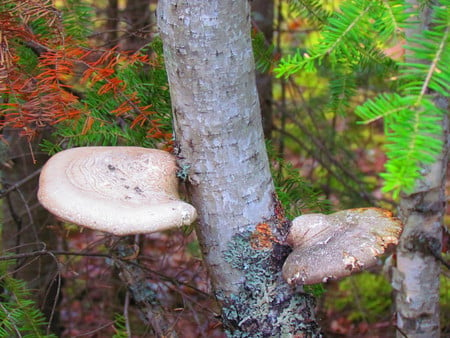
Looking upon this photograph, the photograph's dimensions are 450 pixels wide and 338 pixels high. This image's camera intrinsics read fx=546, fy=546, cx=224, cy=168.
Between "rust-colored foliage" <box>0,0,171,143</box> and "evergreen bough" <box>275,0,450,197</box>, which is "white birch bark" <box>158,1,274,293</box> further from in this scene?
"rust-colored foliage" <box>0,0,171,143</box>

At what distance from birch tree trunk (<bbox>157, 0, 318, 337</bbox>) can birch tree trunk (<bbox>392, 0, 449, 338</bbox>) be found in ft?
1.98

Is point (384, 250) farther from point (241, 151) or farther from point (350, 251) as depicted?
point (241, 151)

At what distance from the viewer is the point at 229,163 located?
3.85 ft

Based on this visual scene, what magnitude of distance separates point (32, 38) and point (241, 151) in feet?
1.84

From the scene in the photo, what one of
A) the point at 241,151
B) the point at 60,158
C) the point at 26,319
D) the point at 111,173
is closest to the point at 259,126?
the point at 241,151

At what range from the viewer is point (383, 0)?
97 centimetres

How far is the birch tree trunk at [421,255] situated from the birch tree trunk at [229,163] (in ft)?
1.98

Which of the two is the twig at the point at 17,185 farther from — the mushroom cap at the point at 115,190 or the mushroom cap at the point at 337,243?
the mushroom cap at the point at 337,243

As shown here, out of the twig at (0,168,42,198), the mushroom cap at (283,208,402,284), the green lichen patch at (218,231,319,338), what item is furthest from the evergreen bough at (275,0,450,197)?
the twig at (0,168,42,198)

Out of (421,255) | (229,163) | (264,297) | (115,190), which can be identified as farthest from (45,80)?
(421,255)

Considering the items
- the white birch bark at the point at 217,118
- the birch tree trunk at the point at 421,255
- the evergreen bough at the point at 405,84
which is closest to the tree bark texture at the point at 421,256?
the birch tree trunk at the point at 421,255

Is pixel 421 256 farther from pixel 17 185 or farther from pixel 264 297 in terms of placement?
pixel 17 185

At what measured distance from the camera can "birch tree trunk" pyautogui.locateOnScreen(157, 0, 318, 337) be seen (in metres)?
1.07

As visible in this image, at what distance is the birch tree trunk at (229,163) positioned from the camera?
1.07 metres
